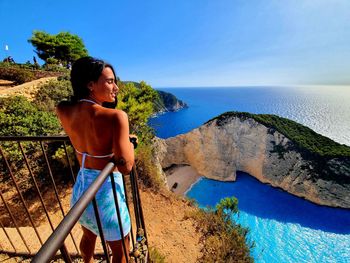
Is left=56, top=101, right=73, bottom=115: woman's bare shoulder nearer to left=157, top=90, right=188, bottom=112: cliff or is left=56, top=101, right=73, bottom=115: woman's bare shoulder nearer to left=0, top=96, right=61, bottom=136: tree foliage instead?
left=0, top=96, right=61, bottom=136: tree foliage

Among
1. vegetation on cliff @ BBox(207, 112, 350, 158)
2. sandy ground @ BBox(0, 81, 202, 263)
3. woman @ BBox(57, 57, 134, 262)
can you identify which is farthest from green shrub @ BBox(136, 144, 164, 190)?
vegetation on cliff @ BBox(207, 112, 350, 158)

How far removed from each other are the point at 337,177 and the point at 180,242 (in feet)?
56.9

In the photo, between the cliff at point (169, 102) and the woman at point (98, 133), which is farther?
the cliff at point (169, 102)

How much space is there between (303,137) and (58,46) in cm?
2865

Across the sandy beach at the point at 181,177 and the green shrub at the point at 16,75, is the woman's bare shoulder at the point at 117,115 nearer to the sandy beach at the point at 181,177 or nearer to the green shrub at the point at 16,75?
the green shrub at the point at 16,75

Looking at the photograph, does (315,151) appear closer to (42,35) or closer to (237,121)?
(237,121)

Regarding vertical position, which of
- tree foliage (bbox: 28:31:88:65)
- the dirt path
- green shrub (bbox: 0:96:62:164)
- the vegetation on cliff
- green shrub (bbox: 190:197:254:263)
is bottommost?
the vegetation on cliff

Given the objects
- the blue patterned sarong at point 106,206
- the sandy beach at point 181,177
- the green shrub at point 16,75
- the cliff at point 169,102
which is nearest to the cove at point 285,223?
the sandy beach at point 181,177

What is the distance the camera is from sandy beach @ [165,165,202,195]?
64.5ft

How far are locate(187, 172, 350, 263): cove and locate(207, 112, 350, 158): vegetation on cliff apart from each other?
4871 mm

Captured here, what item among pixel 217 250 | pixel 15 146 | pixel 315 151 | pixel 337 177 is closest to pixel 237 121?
pixel 315 151

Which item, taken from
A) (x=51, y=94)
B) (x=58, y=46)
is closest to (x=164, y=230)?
(x=51, y=94)

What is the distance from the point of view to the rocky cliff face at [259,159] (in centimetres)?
1684

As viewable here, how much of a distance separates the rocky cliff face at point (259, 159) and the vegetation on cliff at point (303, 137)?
1.34 ft
